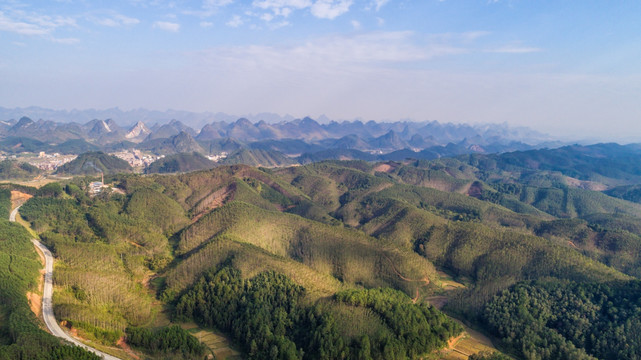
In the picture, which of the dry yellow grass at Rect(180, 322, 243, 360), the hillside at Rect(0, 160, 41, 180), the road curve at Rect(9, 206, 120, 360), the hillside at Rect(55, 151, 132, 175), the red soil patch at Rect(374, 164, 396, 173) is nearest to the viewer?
the road curve at Rect(9, 206, 120, 360)

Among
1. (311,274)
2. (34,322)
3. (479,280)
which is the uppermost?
→ (34,322)

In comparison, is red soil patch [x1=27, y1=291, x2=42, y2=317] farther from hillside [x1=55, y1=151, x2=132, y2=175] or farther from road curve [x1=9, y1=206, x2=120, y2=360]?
hillside [x1=55, y1=151, x2=132, y2=175]

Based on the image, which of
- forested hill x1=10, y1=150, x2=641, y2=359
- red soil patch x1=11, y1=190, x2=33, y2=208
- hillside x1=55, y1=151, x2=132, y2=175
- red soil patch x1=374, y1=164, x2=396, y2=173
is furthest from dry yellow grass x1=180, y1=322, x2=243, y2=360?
hillside x1=55, y1=151, x2=132, y2=175

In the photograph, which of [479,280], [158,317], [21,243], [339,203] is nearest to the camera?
[158,317]

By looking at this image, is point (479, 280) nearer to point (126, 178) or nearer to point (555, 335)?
point (555, 335)

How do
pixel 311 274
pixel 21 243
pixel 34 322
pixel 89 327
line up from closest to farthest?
pixel 34 322, pixel 89 327, pixel 21 243, pixel 311 274

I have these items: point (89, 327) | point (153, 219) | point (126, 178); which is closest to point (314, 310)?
point (89, 327)

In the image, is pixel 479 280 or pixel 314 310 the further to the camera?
pixel 479 280

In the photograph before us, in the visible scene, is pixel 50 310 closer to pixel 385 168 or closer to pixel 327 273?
pixel 327 273
